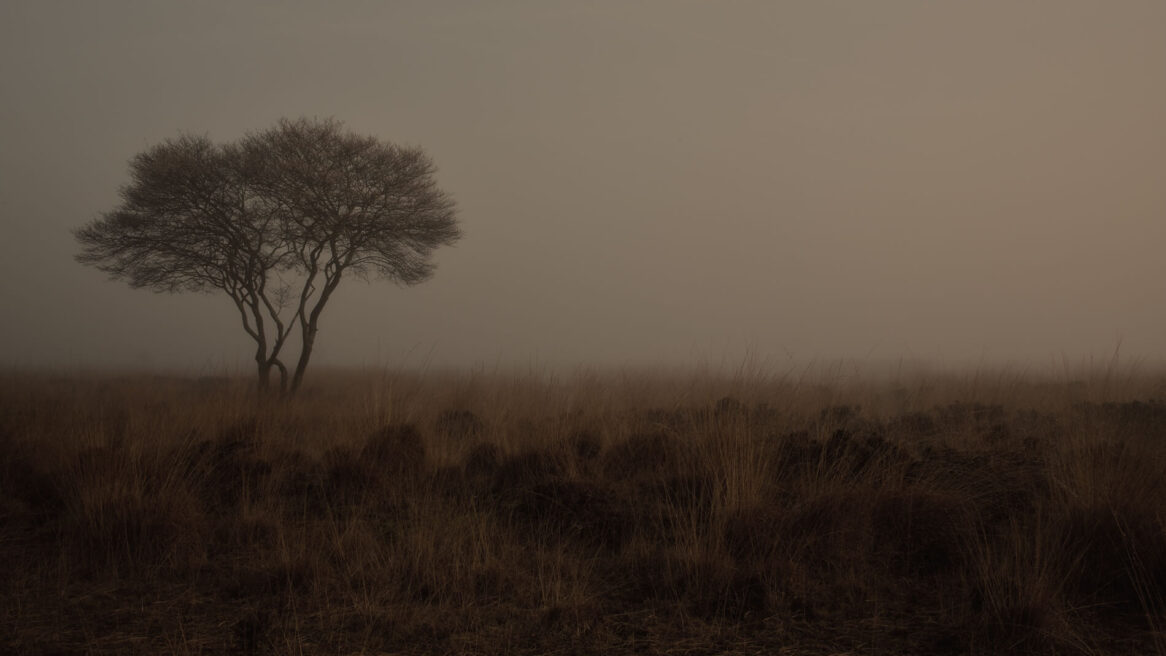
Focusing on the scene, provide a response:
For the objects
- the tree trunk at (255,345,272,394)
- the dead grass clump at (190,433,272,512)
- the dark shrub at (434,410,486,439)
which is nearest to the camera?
the dead grass clump at (190,433,272,512)

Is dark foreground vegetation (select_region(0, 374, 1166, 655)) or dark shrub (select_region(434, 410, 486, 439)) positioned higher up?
dark shrub (select_region(434, 410, 486, 439))

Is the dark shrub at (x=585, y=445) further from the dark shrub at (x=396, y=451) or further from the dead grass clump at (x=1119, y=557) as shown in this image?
the dead grass clump at (x=1119, y=557)

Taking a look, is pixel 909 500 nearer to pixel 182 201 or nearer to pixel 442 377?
pixel 442 377

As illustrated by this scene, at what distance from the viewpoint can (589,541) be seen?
463 cm

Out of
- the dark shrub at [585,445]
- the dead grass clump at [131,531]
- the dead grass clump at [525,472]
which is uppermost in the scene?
the dark shrub at [585,445]

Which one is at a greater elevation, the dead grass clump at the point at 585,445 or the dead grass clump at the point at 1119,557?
the dead grass clump at the point at 585,445

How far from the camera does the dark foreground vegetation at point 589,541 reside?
Result: 3.32 meters

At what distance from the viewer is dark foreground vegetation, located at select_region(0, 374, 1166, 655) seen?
10.9ft

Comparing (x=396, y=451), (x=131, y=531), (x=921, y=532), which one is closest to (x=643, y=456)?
(x=396, y=451)

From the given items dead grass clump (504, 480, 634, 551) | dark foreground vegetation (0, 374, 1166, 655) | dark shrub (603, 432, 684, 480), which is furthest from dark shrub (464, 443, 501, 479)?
dark shrub (603, 432, 684, 480)

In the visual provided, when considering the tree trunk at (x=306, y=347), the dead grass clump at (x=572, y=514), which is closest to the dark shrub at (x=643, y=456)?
the dead grass clump at (x=572, y=514)

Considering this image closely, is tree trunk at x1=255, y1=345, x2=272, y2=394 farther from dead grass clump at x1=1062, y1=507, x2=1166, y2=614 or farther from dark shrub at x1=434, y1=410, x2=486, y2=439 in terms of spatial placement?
dead grass clump at x1=1062, y1=507, x2=1166, y2=614

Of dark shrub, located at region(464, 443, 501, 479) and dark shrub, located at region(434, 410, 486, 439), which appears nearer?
dark shrub, located at region(464, 443, 501, 479)

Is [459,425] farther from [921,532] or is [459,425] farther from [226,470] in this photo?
[921,532]
